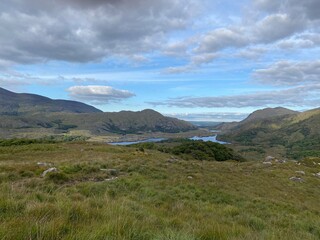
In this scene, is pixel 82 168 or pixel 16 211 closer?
pixel 16 211

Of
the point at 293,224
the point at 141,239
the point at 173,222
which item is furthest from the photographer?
the point at 293,224

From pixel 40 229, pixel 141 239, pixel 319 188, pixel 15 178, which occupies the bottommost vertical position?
pixel 319 188

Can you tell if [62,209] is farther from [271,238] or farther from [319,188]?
[319,188]

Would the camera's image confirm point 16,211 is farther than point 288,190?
No

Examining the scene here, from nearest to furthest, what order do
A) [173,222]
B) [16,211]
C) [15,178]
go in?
[16,211], [173,222], [15,178]

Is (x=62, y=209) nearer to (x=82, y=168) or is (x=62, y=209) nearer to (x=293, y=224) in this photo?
(x=293, y=224)

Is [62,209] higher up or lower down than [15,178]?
higher up

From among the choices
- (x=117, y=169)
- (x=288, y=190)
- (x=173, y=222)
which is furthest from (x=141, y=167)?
(x=173, y=222)

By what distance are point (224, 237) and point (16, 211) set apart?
4.35 metres

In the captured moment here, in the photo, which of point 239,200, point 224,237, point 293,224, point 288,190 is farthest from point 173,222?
point 288,190

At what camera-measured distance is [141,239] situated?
15.5 ft

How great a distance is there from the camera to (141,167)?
2112cm

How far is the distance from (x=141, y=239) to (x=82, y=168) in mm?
14828

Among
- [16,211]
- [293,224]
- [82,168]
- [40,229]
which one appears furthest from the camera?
[82,168]
